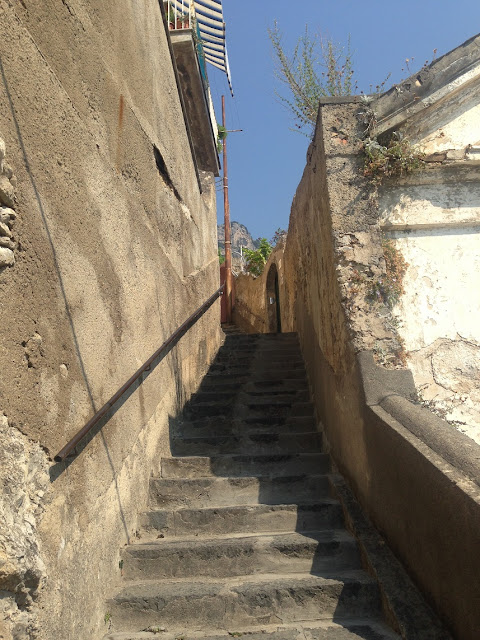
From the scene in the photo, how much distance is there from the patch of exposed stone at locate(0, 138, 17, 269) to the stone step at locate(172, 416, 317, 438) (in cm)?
292

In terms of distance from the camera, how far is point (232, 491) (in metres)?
3.73

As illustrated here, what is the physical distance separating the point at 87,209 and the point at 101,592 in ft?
6.67

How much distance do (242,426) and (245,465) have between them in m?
0.67

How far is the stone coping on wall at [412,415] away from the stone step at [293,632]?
0.95 metres

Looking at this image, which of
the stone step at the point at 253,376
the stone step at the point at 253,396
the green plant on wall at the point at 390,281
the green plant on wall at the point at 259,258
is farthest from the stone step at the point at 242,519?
the green plant on wall at the point at 259,258

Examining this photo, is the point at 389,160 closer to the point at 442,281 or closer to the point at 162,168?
the point at 442,281

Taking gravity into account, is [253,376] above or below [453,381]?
below

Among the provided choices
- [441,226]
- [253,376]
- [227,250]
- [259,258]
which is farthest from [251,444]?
[227,250]

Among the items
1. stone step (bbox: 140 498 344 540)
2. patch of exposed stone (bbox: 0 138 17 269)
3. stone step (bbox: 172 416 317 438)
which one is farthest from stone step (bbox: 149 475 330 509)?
patch of exposed stone (bbox: 0 138 17 269)

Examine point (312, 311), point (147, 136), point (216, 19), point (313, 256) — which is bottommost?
point (312, 311)

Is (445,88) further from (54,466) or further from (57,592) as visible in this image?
(57,592)

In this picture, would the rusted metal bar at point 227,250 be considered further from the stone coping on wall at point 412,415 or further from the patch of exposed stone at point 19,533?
the patch of exposed stone at point 19,533

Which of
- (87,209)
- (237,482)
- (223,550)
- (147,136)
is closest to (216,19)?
(147,136)

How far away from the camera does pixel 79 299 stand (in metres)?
2.53
